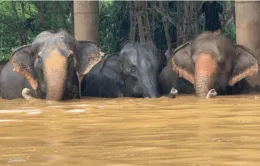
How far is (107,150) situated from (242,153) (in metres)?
1.00

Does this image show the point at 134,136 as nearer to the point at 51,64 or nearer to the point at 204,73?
the point at 51,64

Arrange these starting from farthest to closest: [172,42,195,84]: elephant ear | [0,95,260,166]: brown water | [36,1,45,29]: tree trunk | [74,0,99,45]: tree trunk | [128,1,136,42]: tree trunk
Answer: [36,1,45,29]: tree trunk → [128,1,136,42]: tree trunk → [74,0,99,45]: tree trunk → [172,42,195,84]: elephant ear → [0,95,260,166]: brown water

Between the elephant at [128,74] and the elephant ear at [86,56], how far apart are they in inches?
24.6

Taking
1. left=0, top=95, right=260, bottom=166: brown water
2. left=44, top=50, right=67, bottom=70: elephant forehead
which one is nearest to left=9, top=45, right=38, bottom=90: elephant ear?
left=44, top=50, right=67, bottom=70: elephant forehead

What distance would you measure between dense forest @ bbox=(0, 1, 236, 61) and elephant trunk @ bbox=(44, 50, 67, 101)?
8894 millimetres

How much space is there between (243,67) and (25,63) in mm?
3945

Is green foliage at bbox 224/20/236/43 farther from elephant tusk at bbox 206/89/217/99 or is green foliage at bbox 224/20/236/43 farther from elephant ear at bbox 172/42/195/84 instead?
elephant tusk at bbox 206/89/217/99

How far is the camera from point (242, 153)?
18.0ft

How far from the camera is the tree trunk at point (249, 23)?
54.6 ft

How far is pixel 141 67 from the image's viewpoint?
1565 centimetres

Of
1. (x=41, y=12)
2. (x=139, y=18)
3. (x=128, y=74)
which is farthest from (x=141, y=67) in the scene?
(x=41, y=12)

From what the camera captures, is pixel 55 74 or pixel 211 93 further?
pixel 55 74

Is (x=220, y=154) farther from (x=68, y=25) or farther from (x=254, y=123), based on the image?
(x=68, y=25)

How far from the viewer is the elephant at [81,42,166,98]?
15.5 m
